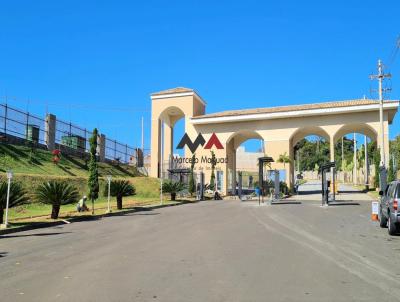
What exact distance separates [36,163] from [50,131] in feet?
18.5

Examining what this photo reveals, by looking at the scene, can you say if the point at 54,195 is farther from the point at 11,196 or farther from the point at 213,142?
the point at 213,142

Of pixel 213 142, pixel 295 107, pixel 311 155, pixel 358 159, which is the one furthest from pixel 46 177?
pixel 311 155

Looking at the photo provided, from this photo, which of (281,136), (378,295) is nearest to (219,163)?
→ (281,136)

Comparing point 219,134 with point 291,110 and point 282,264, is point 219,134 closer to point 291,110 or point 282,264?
point 291,110

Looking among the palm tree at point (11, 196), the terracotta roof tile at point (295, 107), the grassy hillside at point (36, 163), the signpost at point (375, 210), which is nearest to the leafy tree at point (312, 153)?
the terracotta roof tile at point (295, 107)

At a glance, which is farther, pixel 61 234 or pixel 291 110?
pixel 291 110

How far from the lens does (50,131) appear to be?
125 ft

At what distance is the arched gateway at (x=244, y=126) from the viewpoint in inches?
1736

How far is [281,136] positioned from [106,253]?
38.2 metres

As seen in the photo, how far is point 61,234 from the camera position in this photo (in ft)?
48.2

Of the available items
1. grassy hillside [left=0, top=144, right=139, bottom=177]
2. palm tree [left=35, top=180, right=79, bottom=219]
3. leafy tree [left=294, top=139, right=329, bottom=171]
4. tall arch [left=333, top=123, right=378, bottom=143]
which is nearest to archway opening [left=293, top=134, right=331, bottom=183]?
leafy tree [left=294, top=139, right=329, bottom=171]

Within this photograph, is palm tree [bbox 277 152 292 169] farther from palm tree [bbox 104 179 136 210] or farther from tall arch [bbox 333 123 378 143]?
palm tree [bbox 104 179 136 210]

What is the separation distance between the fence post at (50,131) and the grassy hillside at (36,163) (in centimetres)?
126

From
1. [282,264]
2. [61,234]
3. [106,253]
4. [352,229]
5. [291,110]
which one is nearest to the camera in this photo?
[282,264]
